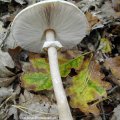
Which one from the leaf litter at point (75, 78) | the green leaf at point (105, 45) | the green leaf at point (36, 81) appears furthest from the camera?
the green leaf at point (105, 45)

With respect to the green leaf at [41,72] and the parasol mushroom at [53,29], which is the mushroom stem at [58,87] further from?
the green leaf at [41,72]

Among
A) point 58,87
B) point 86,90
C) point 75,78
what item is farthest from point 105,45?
point 58,87

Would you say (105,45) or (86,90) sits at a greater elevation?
(105,45)

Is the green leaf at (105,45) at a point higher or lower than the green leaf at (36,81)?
higher

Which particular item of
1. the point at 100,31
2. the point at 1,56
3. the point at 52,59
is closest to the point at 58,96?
the point at 52,59

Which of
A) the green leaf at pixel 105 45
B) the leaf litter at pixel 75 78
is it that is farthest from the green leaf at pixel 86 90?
the green leaf at pixel 105 45

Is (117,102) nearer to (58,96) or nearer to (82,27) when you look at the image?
(58,96)

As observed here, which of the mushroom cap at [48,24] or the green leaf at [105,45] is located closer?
the mushroom cap at [48,24]

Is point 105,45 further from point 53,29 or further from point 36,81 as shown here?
point 36,81
